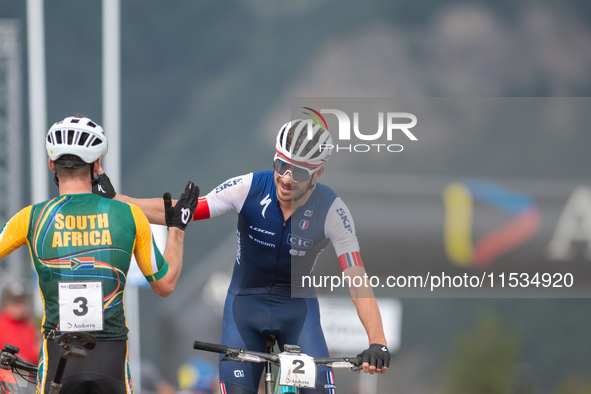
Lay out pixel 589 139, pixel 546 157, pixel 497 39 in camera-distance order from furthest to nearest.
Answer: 1. pixel 497 39
2. pixel 546 157
3. pixel 589 139

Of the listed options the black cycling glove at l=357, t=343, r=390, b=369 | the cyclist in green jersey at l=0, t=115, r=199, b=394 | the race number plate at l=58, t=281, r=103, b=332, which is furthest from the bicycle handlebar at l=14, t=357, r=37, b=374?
the black cycling glove at l=357, t=343, r=390, b=369

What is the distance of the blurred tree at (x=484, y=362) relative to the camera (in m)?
20.6

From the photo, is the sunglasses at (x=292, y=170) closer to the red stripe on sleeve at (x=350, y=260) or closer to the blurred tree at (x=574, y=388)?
the red stripe on sleeve at (x=350, y=260)

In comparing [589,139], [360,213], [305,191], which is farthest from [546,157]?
[305,191]

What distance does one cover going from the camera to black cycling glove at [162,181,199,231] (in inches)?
148

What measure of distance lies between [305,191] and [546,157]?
13842mm

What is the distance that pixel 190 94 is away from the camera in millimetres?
33219

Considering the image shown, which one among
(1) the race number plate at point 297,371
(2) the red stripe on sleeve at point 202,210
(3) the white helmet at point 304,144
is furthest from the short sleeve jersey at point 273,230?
(1) the race number plate at point 297,371

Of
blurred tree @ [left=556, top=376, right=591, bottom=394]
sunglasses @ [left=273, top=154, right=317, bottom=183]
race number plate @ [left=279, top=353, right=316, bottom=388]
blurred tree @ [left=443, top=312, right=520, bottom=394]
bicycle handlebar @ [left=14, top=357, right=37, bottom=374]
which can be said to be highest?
sunglasses @ [left=273, top=154, right=317, bottom=183]

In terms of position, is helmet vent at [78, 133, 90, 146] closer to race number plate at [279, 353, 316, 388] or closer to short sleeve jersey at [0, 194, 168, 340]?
short sleeve jersey at [0, 194, 168, 340]

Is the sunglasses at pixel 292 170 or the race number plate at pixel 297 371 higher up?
the sunglasses at pixel 292 170

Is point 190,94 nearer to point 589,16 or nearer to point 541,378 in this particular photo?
point 589,16

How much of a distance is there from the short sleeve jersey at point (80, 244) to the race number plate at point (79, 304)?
0.03 m

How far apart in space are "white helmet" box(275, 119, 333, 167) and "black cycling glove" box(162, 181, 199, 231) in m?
0.77
